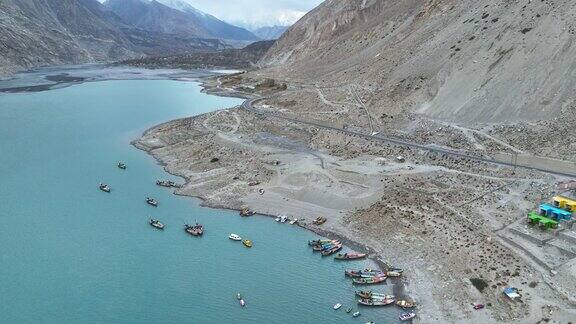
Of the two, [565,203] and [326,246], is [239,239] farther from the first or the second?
[565,203]

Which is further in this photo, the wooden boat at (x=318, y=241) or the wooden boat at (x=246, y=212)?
the wooden boat at (x=246, y=212)

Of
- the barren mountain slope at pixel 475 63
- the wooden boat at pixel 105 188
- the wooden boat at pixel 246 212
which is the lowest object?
the wooden boat at pixel 105 188

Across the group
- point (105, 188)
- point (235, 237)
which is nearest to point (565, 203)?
point (235, 237)

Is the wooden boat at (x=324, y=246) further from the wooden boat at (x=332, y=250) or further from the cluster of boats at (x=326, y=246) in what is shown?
the wooden boat at (x=332, y=250)

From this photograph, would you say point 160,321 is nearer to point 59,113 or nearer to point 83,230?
point 83,230

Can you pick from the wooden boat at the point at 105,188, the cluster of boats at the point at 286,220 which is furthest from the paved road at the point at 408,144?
the wooden boat at the point at 105,188

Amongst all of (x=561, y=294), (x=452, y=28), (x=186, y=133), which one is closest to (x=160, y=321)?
(x=561, y=294)
